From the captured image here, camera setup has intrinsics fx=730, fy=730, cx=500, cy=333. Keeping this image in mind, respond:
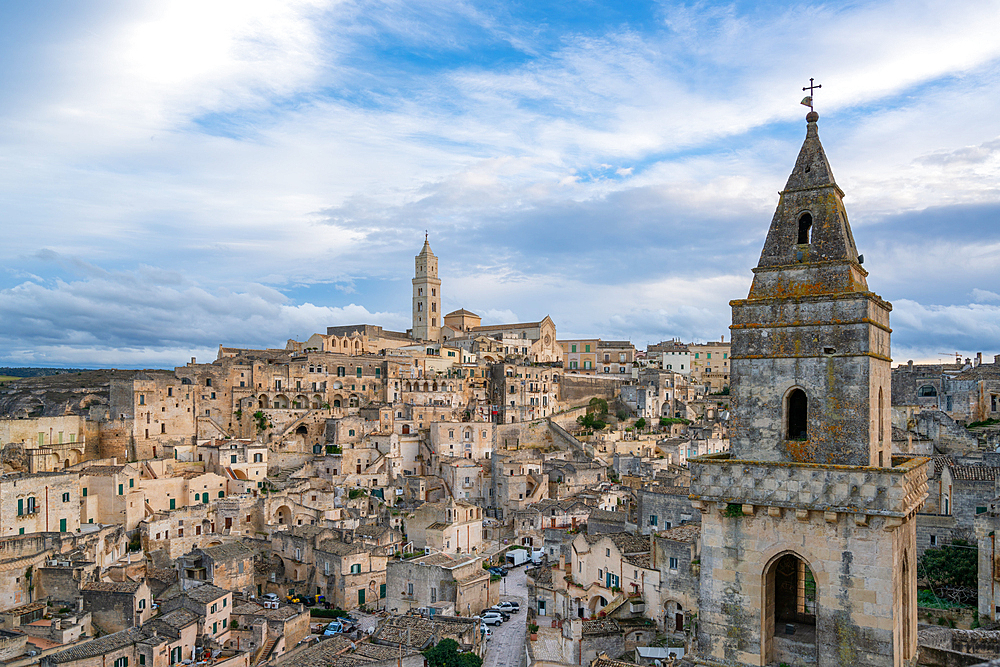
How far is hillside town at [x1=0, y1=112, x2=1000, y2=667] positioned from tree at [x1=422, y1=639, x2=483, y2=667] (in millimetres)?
403

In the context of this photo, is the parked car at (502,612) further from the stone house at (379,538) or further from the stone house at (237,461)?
the stone house at (237,461)

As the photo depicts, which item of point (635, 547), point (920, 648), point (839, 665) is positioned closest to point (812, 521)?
point (839, 665)

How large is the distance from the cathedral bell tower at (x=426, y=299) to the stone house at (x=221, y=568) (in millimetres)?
61520

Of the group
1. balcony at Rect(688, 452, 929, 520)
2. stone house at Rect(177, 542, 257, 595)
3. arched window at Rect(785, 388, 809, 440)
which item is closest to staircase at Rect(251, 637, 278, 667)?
stone house at Rect(177, 542, 257, 595)

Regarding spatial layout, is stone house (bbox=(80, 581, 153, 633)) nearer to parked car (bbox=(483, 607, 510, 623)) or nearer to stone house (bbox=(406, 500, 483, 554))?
parked car (bbox=(483, 607, 510, 623))

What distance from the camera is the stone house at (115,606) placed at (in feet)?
94.2

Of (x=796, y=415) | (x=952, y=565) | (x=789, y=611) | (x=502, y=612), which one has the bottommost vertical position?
(x=502, y=612)

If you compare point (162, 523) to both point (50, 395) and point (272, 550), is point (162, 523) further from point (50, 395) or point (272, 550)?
point (50, 395)

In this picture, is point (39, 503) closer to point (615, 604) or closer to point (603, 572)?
point (603, 572)

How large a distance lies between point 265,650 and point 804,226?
87.6 ft

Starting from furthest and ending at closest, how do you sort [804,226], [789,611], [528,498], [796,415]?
[528,498] < [789,611] < [804,226] < [796,415]

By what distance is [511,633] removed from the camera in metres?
32.4

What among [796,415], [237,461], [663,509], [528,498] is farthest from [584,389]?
[796,415]

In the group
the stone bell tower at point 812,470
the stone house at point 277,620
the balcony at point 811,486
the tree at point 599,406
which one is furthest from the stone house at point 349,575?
the tree at point 599,406
